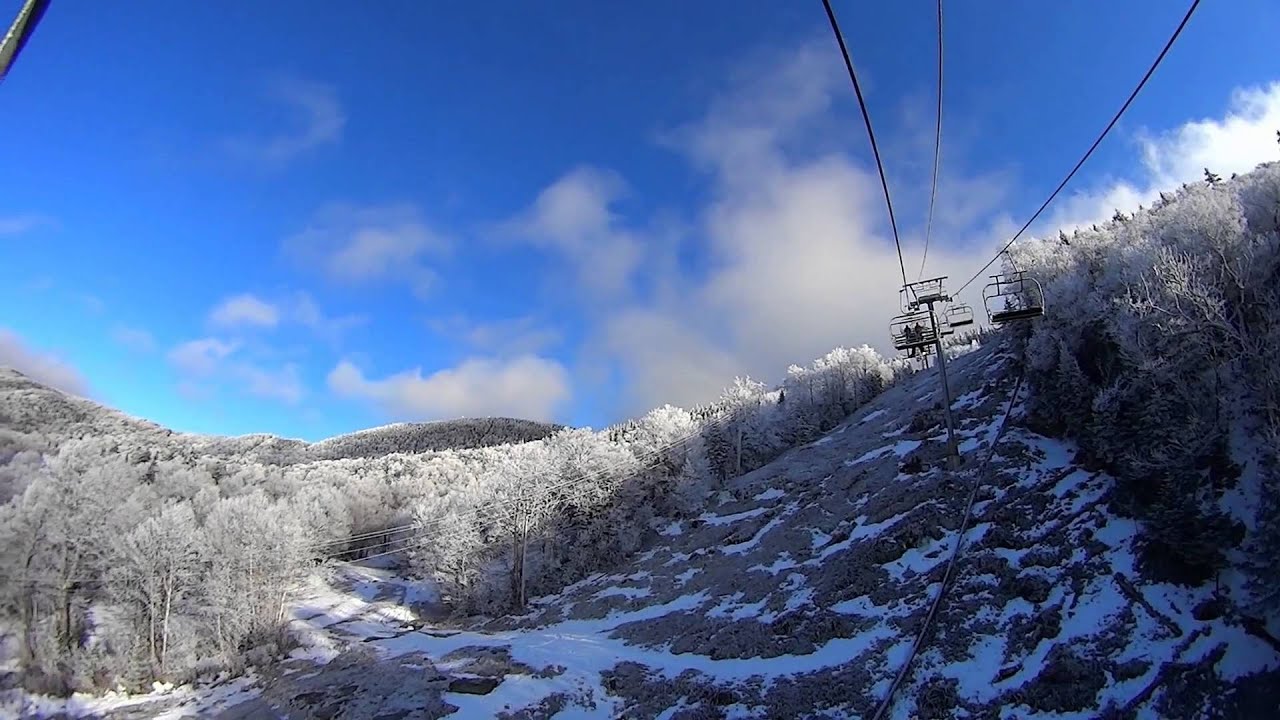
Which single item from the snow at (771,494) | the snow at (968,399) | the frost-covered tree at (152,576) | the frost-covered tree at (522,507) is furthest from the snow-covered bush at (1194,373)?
the frost-covered tree at (152,576)

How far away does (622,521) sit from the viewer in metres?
72.8

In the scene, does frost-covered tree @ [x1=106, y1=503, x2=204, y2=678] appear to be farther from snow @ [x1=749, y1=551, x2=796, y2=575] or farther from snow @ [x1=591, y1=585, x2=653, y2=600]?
snow @ [x1=749, y1=551, x2=796, y2=575]

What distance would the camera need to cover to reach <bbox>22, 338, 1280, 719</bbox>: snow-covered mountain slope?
17906 millimetres

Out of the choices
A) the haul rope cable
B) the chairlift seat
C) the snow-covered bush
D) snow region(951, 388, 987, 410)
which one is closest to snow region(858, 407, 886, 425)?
snow region(951, 388, 987, 410)

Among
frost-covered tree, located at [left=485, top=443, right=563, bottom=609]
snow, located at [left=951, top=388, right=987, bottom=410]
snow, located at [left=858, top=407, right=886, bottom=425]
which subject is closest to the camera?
snow, located at [left=951, top=388, right=987, bottom=410]

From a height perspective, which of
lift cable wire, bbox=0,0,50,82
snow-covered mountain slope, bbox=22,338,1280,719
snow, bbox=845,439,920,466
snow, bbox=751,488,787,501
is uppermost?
lift cable wire, bbox=0,0,50,82

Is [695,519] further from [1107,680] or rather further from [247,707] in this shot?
[1107,680]

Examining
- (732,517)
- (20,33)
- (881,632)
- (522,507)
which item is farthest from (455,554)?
(20,33)

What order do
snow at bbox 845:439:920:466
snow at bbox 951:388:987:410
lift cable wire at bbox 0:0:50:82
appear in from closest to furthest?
1. lift cable wire at bbox 0:0:50:82
2. snow at bbox 845:439:920:466
3. snow at bbox 951:388:987:410

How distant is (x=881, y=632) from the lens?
82.1ft

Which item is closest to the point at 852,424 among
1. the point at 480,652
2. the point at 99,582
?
the point at 480,652

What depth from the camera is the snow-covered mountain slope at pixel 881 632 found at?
17.9 metres

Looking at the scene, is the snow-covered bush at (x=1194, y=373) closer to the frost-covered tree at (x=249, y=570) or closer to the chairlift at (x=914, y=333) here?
the chairlift at (x=914, y=333)

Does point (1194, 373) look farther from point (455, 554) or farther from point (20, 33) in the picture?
point (455, 554)
